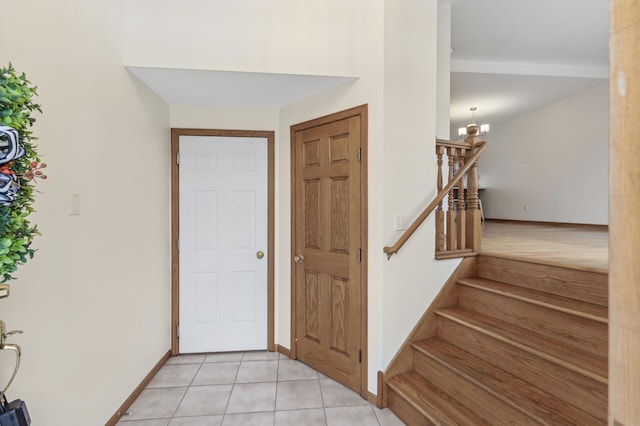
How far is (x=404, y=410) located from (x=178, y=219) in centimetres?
234

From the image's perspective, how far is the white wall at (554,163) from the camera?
5410 mm

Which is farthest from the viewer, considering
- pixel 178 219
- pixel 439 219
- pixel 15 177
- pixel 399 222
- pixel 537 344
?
pixel 178 219

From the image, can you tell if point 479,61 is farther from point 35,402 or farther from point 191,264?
point 35,402

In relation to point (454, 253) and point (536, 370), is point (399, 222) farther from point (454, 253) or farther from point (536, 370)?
point (536, 370)

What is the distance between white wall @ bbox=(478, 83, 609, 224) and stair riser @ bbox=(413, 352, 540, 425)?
5.16 meters

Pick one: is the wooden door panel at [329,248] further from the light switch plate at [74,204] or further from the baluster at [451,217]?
the light switch plate at [74,204]

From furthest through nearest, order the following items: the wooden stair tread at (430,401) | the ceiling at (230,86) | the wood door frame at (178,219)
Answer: the wood door frame at (178,219) → the ceiling at (230,86) → the wooden stair tread at (430,401)

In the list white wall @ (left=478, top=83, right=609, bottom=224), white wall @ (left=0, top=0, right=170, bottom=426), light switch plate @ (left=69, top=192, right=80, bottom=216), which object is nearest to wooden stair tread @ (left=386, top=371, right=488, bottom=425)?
white wall @ (left=0, top=0, right=170, bottom=426)

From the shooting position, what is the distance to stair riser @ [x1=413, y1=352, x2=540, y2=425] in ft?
5.00

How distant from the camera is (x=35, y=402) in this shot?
4.41 ft

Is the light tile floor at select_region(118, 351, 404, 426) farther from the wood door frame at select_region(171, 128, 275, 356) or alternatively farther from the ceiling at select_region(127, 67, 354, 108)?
the ceiling at select_region(127, 67, 354, 108)

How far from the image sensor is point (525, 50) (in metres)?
4.14

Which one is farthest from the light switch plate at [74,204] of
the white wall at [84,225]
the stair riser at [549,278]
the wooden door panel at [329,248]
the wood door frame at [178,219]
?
the stair riser at [549,278]

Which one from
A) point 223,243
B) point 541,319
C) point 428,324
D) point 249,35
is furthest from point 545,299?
point 249,35
